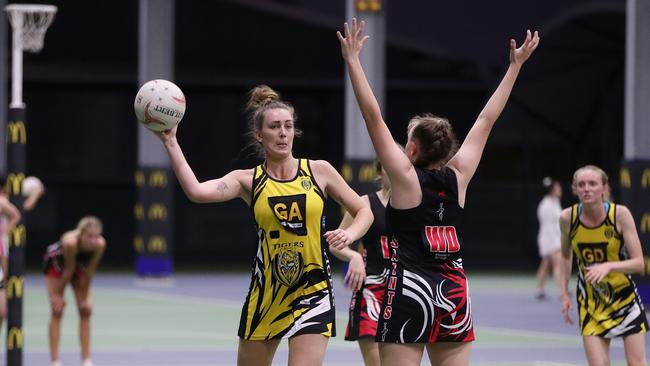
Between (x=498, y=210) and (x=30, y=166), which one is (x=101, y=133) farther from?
(x=498, y=210)

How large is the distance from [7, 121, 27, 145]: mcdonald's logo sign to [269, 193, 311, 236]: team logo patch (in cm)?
487

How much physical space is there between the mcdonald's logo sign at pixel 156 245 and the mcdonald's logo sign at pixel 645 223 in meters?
11.3

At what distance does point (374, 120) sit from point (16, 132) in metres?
5.83

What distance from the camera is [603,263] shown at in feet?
30.0

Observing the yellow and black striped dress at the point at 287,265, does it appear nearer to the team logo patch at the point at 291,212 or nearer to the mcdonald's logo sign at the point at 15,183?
the team logo patch at the point at 291,212

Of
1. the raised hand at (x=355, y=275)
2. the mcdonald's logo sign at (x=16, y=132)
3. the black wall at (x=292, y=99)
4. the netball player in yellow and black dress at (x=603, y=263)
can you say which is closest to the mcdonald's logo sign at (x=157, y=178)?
the black wall at (x=292, y=99)

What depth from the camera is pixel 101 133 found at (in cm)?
3647

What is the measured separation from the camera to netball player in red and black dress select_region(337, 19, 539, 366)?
6570mm

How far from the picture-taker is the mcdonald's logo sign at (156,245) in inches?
1070

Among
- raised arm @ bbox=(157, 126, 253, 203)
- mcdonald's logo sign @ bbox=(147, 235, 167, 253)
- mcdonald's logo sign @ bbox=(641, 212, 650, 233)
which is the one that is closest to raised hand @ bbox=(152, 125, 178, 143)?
raised arm @ bbox=(157, 126, 253, 203)

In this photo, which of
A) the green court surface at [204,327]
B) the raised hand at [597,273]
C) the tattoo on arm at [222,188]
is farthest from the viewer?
the green court surface at [204,327]

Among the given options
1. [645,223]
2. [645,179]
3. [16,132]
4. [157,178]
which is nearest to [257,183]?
[16,132]

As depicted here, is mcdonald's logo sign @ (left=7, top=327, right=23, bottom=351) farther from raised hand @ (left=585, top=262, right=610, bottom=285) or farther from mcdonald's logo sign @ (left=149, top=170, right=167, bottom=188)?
mcdonald's logo sign @ (left=149, top=170, right=167, bottom=188)

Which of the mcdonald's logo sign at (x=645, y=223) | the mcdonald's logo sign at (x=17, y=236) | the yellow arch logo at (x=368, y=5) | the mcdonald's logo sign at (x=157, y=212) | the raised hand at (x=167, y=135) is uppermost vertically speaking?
the yellow arch logo at (x=368, y=5)
